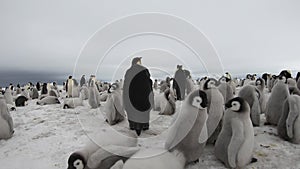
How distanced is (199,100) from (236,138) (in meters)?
0.84

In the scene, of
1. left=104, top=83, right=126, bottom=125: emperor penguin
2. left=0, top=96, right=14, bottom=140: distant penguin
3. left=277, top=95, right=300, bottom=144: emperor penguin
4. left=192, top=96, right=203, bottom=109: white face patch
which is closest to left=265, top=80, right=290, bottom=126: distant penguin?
left=277, top=95, right=300, bottom=144: emperor penguin

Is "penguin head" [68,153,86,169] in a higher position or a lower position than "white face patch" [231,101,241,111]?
lower

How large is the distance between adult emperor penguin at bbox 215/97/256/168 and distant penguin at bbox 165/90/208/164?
361 mm

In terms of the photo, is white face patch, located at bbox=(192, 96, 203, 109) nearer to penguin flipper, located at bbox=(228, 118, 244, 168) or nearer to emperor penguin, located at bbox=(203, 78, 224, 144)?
penguin flipper, located at bbox=(228, 118, 244, 168)

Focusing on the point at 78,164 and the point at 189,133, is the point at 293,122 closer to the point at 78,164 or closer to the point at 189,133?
the point at 189,133

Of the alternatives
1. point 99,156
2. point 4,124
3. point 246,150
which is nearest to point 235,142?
point 246,150

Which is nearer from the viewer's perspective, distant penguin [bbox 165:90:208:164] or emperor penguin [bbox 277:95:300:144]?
distant penguin [bbox 165:90:208:164]

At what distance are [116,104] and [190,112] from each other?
359 cm

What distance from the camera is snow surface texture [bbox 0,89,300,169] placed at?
4.01m

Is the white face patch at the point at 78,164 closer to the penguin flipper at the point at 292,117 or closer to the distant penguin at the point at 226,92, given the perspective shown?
the penguin flipper at the point at 292,117

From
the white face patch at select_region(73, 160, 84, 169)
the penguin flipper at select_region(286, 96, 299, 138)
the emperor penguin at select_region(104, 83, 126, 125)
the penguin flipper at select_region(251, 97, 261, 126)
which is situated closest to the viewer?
the white face patch at select_region(73, 160, 84, 169)

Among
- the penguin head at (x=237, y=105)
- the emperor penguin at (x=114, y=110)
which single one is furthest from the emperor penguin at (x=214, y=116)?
the emperor penguin at (x=114, y=110)

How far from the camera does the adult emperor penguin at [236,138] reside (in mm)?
3664

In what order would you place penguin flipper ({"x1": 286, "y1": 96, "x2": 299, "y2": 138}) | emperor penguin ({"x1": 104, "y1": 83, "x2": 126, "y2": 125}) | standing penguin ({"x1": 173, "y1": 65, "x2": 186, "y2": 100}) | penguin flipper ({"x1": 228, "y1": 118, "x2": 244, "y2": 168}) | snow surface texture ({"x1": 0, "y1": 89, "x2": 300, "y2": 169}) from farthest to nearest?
standing penguin ({"x1": 173, "y1": 65, "x2": 186, "y2": 100})
emperor penguin ({"x1": 104, "y1": 83, "x2": 126, "y2": 125})
penguin flipper ({"x1": 286, "y1": 96, "x2": 299, "y2": 138})
snow surface texture ({"x1": 0, "y1": 89, "x2": 300, "y2": 169})
penguin flipper ({"x1": 228, "y1": 118, "x2": 244, "y2": 168})
